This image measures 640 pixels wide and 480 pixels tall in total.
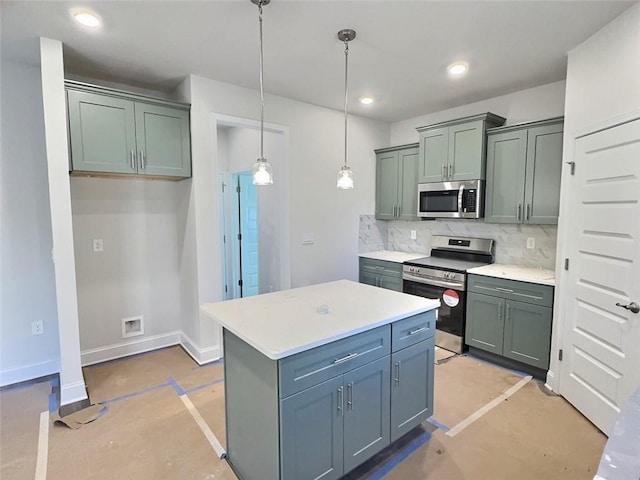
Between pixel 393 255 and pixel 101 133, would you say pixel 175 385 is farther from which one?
pixel 393 255

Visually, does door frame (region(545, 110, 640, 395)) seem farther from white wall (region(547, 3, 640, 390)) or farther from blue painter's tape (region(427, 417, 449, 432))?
blue painter's tape (region(427, 417, 449, 432))

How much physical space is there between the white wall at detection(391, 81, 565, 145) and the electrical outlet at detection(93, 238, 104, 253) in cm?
389

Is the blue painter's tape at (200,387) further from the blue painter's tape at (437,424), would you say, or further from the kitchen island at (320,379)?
the blue painter's tape at (437,424)

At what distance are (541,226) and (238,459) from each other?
3292mm

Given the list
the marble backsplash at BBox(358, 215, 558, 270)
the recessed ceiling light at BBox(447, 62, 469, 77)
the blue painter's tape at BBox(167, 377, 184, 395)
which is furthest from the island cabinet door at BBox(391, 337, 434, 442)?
the recessed ceiling light at BBox(447, 62, 469, 77)

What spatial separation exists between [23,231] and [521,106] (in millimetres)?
4760

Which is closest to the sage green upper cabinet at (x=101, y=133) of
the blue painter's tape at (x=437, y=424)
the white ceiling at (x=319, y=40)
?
the white ceiling at (x=319, y=40)

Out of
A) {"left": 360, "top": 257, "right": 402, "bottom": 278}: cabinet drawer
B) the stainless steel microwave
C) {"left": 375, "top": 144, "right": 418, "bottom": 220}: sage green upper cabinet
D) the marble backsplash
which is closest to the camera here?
the marble backsplash

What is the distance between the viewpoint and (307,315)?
1.89 metres

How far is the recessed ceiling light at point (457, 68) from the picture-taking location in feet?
9.28

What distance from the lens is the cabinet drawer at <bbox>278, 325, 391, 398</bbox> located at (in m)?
1.50

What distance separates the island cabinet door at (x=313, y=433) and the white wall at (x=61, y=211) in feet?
6.69

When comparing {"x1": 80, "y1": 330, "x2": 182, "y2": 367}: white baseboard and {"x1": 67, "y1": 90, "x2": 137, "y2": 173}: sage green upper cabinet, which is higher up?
{"x1": 67, "y1": 90, "x2": 137, "y2": 173}: sage green upper cabinet

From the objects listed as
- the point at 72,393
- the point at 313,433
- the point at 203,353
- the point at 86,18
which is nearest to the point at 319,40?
the point at 86,18
